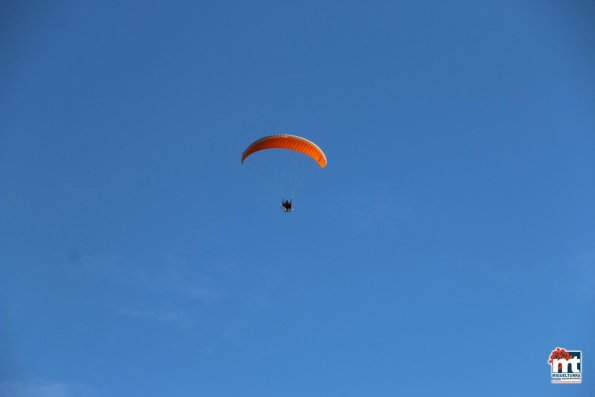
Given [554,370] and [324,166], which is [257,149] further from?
[554,370]

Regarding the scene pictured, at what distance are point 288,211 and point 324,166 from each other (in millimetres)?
4118

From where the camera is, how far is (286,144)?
48.3 m

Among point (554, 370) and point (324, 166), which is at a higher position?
point (324, 166)

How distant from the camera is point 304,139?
48.3m

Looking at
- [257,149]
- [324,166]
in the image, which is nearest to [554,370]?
[324,166]

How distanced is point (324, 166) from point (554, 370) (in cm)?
2685

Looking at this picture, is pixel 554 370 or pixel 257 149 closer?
pixel 257 149

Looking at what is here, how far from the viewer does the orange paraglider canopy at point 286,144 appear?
47.9m

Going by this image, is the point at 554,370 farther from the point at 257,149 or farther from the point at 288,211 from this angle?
the point at 257,149

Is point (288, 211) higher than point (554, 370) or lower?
higher

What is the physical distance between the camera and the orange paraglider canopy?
1887 inches

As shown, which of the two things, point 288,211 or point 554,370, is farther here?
point 554,370

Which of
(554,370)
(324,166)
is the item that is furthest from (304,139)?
(554,370)

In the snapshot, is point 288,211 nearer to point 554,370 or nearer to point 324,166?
point 324,166
